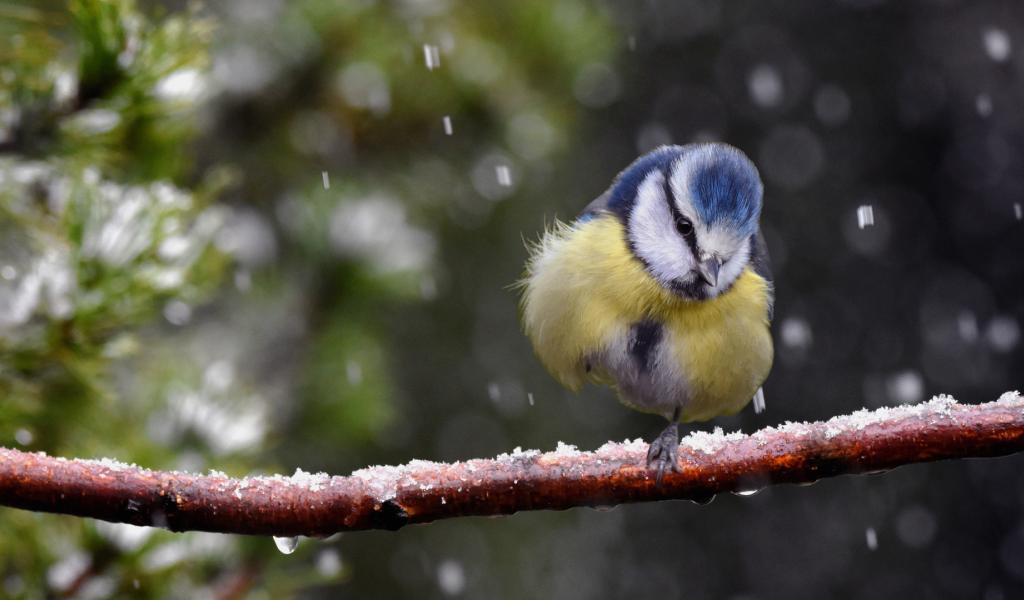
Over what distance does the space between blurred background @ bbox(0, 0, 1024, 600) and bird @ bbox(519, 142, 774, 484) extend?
9.4 inches

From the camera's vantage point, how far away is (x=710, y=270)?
4.54 feet

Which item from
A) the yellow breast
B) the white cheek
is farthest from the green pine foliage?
the white cheek

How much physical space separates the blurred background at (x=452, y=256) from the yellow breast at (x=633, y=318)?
214 mm

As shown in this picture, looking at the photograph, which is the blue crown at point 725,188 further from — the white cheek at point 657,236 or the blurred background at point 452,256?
the blurred background at point 452,256

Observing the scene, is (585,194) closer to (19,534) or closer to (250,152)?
(250,152)

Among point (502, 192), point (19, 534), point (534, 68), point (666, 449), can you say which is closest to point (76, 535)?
point (19, 534)

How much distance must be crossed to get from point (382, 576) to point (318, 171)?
1713 millimetres

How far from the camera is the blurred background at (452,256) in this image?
94 centimetres

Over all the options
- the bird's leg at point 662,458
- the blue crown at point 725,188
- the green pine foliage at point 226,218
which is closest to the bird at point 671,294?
the blue crown at point 725,188

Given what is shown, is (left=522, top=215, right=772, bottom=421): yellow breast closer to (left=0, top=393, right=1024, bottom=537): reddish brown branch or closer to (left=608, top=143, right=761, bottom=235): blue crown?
(left=608, top=143, right=761, bottom=235): blue crown

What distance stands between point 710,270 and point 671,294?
7cm

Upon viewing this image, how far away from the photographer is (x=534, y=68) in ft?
6.15

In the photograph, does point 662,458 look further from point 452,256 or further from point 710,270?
point 452,256

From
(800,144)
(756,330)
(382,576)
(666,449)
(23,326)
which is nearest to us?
(666,449)
